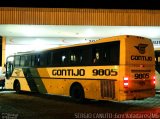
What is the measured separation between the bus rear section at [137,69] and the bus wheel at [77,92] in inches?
115

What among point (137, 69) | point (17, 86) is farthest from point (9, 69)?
point (137, 69)

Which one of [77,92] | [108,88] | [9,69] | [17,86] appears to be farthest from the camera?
[9,69]

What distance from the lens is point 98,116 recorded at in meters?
11.5

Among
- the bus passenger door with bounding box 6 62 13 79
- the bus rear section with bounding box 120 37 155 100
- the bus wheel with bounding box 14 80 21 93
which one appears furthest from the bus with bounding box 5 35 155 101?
the bus passenger door with bounding box 6 62 13 79

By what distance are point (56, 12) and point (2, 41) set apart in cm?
842

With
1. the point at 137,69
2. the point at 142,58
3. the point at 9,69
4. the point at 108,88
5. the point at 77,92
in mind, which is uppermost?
the point at 142,58

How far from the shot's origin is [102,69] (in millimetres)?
14367

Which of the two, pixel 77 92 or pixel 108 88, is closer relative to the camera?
pixel 108 88

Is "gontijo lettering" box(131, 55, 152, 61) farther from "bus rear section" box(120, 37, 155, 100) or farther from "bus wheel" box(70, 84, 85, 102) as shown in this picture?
"bus wheel" box(70, 84, 85, 102)

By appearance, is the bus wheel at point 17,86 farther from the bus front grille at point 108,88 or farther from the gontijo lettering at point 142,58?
the gontijo lettering at point 142,58

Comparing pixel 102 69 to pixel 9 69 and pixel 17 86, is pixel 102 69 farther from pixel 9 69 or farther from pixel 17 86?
pixel 9 69

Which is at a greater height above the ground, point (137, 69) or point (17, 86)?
point (137, 69)

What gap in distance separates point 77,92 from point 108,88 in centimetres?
247

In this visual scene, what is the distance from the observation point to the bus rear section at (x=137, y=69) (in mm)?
13398
